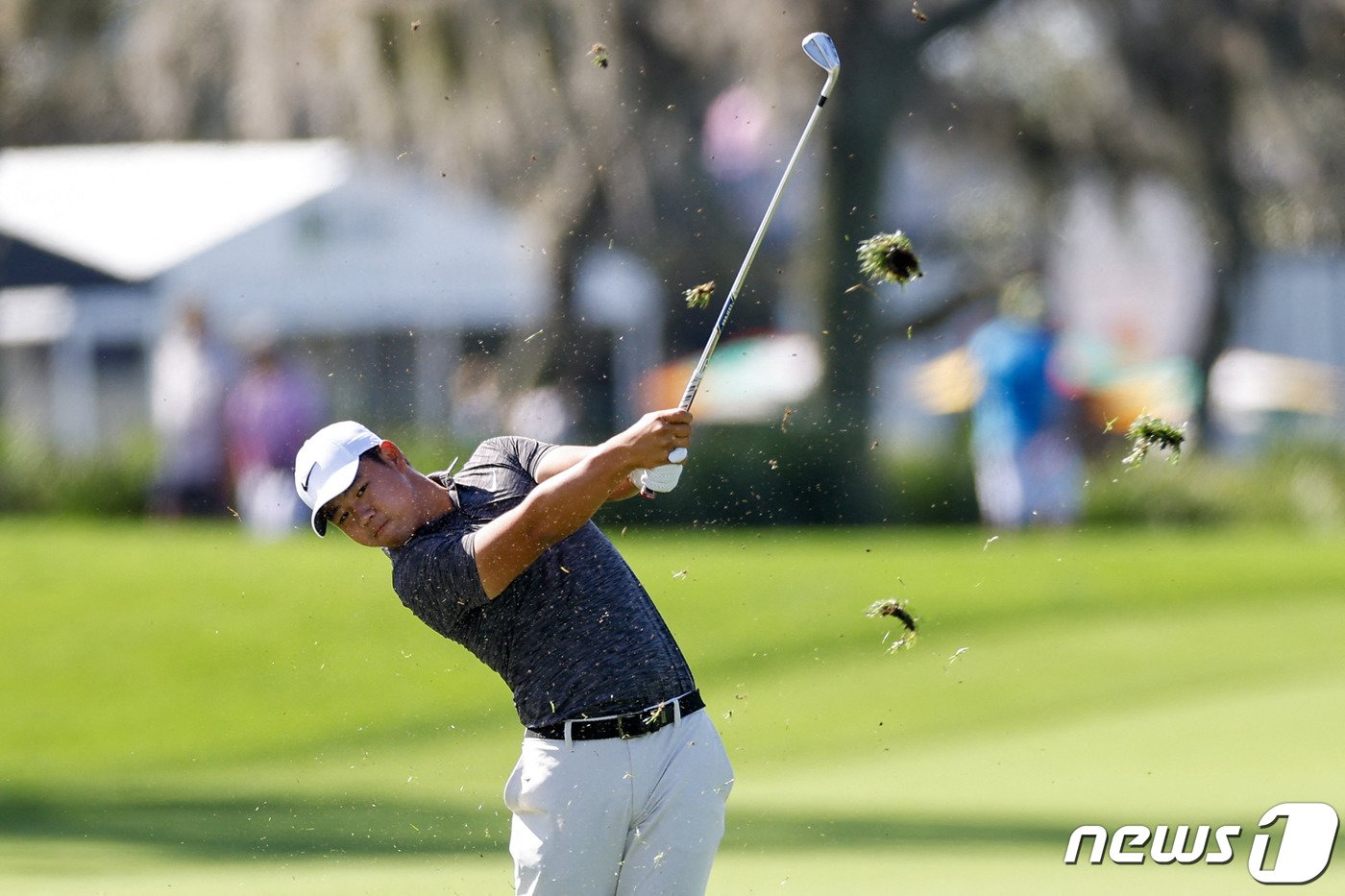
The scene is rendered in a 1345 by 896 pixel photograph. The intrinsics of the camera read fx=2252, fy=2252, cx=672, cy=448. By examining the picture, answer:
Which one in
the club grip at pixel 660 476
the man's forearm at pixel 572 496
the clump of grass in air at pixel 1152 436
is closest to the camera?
the man's forearm at pixel 572 496

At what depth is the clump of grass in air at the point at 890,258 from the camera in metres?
5.77

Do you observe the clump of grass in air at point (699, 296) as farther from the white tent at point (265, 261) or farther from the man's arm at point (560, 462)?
the white tent at point (265, 261)

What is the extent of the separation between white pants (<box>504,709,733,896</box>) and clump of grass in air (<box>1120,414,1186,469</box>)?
1861 mm

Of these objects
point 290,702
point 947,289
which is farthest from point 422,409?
point 290,702

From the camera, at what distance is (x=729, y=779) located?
193 inches

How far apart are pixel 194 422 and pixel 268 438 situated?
956 mm

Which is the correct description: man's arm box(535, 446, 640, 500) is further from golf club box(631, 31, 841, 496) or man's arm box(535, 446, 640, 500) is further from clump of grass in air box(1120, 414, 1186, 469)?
clump of grass in air box(1120, 414, 1186, 469)

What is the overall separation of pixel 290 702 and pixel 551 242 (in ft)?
31.4

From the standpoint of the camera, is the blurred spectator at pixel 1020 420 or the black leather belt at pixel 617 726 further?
the blurred spectator at pixel 1020 420

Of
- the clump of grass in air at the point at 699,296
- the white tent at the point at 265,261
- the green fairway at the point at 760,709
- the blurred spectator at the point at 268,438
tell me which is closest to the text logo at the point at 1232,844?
the green fairway at the point at 760,709

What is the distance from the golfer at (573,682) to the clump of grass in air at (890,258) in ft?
4.10

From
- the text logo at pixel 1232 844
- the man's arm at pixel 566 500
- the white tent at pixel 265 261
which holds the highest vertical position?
the white tent at pixel 265 261

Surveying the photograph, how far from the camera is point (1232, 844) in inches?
307

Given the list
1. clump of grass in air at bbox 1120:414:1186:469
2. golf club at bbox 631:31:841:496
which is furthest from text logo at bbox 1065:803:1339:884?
golf club at bbox 631:31:841:496
